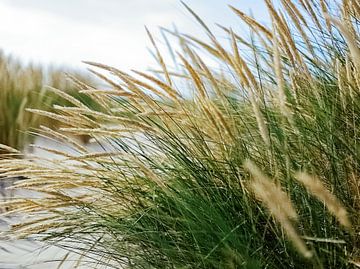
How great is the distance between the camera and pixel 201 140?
1.70m

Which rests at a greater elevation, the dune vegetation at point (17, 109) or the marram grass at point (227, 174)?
the dune vegetation at point (17, 109)

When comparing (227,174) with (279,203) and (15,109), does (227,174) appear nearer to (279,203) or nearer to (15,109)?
(279,203)

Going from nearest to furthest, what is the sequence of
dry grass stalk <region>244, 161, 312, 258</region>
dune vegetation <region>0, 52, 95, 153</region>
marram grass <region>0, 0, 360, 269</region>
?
dry grass stalk <region>244, 161, 312, 258</region> < marram grass <region>0, 0, 360, 269</region> < dune vegetation <region>0, 52, 95, 153</region>

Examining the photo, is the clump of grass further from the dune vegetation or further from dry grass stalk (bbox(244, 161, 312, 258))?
dry grass stalk (bbox(244, 161, 312, 258))

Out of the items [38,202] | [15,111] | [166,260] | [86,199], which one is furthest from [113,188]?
[15,111]

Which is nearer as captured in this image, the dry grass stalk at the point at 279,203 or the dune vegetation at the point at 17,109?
the dry grass stalk at the point at 279,203

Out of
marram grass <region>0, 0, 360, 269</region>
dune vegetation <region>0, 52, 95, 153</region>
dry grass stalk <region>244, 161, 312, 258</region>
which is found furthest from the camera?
dune vegetation <region>0, 52, 95, 153</region>

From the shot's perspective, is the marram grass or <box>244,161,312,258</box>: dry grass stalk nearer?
<box>244,161,312,258</box>: dry grass stalk

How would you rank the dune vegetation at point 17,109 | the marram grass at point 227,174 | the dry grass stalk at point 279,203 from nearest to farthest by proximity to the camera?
the dry grass stalk at point 279,203 → the marram grass at point 227,174 → the dune vegetation at point 17,109

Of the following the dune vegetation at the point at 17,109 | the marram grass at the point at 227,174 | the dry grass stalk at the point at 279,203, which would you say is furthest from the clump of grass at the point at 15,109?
the dry grass stalk at the point at 279,203

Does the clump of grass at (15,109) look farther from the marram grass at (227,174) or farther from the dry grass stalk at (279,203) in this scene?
the dry grass stalk at (279,203)

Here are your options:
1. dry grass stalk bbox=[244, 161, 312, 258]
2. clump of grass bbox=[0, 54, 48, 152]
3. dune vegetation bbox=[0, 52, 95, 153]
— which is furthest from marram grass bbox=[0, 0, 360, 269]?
clump of grass bbox=[0, 54, 48, 152]

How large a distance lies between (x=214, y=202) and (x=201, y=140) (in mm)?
176

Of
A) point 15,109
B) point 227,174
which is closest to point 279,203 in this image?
point 227,174
